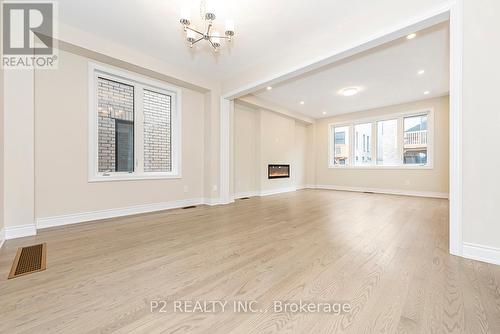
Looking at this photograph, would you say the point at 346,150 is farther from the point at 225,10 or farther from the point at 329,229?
the point at 225,10

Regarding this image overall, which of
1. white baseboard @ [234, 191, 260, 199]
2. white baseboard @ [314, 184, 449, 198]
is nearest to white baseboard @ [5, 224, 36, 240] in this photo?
white baseboard @ [234, 191, 260, 199]

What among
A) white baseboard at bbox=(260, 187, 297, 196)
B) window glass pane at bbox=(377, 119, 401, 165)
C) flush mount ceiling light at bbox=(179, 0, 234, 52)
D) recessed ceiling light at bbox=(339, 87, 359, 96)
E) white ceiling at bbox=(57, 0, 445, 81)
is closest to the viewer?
flush mount ceiling light at bbox=(179, 0, 234, 52)

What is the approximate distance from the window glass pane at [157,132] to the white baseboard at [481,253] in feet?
15.7

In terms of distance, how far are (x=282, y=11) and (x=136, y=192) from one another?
3.86 metres

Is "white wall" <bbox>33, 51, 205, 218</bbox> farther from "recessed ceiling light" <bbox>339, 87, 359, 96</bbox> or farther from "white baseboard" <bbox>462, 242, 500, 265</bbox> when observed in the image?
"recessed ceiling light" <bbox>339, 87, 359, 96</bbox>

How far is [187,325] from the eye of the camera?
45.8 inches

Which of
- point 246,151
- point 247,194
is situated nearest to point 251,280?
point 247,194

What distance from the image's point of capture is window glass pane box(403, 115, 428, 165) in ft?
21.0

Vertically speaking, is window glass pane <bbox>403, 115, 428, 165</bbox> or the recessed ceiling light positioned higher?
the recessed ceiling light

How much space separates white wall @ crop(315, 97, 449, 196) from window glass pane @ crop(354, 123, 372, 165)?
33 cm

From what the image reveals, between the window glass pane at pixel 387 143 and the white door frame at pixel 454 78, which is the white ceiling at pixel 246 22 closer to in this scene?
the white door frame at pixel 454 78

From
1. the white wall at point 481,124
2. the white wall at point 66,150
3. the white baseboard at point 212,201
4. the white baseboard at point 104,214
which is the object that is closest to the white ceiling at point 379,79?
the white wall at point 481,124

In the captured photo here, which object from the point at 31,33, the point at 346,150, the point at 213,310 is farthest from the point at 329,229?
the point at 346,150

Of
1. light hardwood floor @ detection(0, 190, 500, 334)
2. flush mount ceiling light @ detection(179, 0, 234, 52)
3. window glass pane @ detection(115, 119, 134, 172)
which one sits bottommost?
light hardwood floor @ detection(0, 190, 500, 334)
